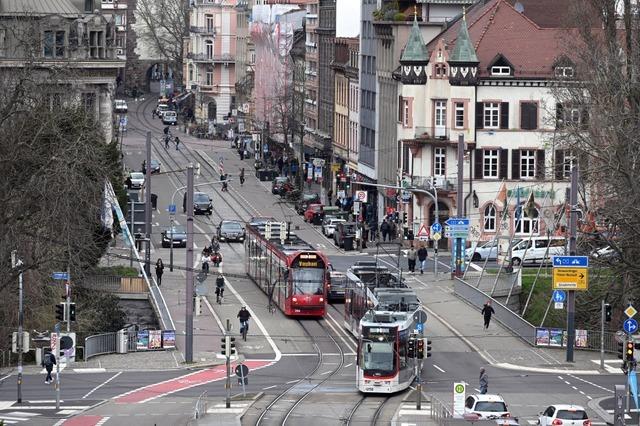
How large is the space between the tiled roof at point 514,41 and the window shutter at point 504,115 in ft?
6.40

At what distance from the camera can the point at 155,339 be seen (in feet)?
271

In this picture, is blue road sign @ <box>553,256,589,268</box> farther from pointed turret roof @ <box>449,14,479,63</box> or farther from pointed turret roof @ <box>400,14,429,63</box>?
pointed turret roof @ <box>400,14,429,63</box>

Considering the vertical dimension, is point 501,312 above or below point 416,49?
below

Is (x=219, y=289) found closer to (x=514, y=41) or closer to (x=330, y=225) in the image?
(x=330, y=225)

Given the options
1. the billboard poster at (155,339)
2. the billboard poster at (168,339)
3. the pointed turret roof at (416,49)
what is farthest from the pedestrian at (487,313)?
the pointed turret roof at (416,49)

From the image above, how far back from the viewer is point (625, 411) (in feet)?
220

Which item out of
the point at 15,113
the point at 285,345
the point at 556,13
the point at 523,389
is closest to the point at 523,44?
the point at 556,13

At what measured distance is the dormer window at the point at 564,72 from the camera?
10876 centimetres

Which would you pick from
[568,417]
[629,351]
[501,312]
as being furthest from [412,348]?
[501,312]

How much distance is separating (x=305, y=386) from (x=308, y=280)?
1600 cm

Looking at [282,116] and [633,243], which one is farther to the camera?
[282,116]

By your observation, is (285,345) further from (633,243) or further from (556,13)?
(556,13)

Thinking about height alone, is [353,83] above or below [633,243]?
above

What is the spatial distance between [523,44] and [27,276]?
45.2 meters
